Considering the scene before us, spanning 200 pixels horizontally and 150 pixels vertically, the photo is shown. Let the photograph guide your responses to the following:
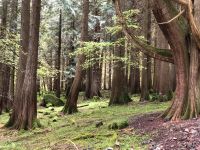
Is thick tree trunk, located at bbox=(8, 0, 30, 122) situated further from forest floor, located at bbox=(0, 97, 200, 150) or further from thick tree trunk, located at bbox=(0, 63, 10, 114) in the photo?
thick tree trunk, located at bbox=(0, 63, 10, 114)

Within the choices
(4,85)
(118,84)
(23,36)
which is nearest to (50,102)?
(4,85)

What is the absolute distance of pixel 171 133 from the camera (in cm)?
943

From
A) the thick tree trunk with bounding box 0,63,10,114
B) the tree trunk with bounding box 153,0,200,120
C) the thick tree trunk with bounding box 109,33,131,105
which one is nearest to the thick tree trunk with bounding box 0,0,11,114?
the thick tree trunk with bounding box 0,63,10,114

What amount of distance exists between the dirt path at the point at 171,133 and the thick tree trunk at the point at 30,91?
5.19m

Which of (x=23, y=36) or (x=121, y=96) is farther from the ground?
(x=23, y=36)

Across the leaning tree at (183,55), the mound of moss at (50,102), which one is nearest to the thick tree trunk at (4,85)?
the mound of moss at (50,102)

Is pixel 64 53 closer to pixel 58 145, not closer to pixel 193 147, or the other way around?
pixel 58 145

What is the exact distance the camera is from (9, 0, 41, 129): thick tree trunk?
1519 centimetres

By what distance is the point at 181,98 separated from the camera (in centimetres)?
1141

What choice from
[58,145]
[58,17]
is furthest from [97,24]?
[58,145]

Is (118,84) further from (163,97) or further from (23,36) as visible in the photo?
(23,36)

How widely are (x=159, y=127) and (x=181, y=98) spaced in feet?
4.66

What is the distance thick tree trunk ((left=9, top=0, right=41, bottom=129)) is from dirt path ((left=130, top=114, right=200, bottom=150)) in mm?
5194

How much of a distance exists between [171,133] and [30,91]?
738 cm
